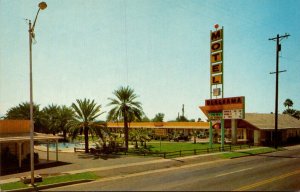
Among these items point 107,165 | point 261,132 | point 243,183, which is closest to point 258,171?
point 243,183

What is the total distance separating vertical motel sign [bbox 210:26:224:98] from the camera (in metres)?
40.0

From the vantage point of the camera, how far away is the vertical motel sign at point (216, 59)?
1576 inches

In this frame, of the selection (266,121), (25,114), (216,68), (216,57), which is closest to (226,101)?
(216,68)

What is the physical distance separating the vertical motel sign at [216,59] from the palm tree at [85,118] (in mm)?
16721

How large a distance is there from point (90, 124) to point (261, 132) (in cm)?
3050

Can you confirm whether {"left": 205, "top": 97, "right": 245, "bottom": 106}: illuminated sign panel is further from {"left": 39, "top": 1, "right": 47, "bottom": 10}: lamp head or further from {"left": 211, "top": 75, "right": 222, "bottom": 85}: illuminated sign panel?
{"left": 39, "top": 1, "right": 47, "bottom": 10}: lamp head

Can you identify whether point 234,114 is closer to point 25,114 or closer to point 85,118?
point 85,118

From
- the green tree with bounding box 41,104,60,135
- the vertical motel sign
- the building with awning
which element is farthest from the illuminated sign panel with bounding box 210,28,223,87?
the green tree with bounding box 41,104,60,135

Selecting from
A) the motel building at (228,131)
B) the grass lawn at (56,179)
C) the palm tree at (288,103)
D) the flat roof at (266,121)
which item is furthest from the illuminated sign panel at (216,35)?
the palm tree at (288,103)

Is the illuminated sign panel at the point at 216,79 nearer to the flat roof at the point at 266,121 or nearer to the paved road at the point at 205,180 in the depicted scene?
the flat roof at the point at 266,121

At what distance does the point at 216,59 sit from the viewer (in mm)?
40500

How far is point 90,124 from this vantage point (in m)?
37.9

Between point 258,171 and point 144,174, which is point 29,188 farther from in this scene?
point 258,171

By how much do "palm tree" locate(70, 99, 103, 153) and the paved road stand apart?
1615 cm
